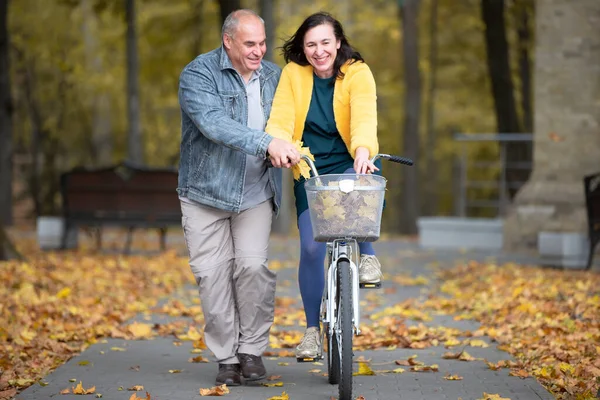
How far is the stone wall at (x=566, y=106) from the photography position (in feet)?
56.4

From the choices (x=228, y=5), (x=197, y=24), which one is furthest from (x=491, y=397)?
(x=197, y=24)

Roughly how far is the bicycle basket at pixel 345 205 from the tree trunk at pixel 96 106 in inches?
995

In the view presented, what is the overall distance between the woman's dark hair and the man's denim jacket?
39 cm

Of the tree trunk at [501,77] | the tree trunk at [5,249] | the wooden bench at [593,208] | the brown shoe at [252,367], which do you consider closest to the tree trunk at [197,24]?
the tree trunk at [501,77]

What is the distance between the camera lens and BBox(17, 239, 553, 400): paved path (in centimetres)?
637

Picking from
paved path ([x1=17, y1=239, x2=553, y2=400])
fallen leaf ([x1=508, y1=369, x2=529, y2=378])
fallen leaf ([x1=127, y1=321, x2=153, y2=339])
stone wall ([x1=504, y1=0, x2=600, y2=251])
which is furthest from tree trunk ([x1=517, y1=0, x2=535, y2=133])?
fallen leaf ([x1=508, y1=369, x2=529, y2=378])

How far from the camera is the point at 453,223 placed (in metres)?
21.5

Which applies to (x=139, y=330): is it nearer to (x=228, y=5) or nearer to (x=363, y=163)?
(x=363, y=163)

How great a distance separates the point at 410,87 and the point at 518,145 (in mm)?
4699

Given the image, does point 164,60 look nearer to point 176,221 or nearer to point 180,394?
point 176,221

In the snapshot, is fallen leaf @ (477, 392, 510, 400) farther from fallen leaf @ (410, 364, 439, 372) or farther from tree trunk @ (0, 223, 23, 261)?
tree trunk @ (0, 223, 23, 261)

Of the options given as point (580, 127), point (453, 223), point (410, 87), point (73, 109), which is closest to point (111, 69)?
point (73, 109)

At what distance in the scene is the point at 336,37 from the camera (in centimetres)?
651

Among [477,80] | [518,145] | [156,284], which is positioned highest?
[477,80]
